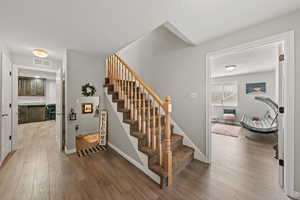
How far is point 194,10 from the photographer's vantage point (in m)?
1.44

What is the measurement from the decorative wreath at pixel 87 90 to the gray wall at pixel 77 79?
0.08 metres

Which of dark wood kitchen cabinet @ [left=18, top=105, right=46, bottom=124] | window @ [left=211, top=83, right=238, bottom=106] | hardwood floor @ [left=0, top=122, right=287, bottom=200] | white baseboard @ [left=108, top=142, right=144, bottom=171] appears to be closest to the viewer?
hardwood floor @ [left=0, top=122, right=287, bottom=200]

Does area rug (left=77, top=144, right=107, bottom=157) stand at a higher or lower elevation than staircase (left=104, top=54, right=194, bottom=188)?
lower

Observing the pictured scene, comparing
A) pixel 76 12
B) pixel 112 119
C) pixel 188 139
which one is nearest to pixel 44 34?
pixel 76 12

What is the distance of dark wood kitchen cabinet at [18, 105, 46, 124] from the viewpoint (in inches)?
212

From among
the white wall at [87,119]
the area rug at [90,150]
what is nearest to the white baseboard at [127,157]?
the area rug at [90,150]

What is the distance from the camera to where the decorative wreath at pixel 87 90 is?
2.81 m

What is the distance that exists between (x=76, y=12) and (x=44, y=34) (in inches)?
41.0

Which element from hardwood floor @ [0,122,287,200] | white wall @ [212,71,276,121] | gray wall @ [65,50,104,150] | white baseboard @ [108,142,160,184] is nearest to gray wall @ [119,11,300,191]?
hardwood floor @ [0,122,287,200]

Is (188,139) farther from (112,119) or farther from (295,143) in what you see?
(112,119)

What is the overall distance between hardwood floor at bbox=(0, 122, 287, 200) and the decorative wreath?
145cm

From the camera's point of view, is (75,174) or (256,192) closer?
(256,192)

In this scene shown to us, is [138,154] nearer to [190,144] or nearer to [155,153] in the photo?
[155,153]

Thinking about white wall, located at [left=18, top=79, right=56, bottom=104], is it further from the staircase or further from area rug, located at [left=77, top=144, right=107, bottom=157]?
area rug, located at [left=77, top=144, right=107, bottom=157]
